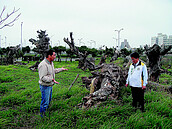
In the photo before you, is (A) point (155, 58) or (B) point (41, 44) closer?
(A) point (155, 58)

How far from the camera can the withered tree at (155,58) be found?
6.88 m

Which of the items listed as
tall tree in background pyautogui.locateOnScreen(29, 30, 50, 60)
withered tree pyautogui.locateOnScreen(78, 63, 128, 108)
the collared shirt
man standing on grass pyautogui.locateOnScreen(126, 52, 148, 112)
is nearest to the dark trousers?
man standing on grass pyautogui.locateOnScreen(126, 52, 148, 112)

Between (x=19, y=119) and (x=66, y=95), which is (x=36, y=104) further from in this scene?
(x=66, y=95)

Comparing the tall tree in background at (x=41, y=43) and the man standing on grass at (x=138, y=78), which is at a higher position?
the tall tree in background at (x=41, y=43)

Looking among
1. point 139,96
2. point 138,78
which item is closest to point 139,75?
point 138,78

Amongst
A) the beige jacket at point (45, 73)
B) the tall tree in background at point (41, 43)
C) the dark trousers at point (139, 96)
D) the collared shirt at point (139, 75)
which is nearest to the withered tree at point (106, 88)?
the dark trousers at point (139, 96)

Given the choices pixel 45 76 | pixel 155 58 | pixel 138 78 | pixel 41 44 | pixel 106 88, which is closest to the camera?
pixel 45 76

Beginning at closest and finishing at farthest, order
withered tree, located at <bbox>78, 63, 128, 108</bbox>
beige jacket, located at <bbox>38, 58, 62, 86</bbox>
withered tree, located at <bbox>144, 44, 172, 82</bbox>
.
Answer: beige jacket, located at <bbox>38, 58, 62, 86</bbox> < withered tree, located at <bbox>78, 63, 128, 108</bbox> < withered tree, located at <bbox>144, 44, 172, 82</bbox>

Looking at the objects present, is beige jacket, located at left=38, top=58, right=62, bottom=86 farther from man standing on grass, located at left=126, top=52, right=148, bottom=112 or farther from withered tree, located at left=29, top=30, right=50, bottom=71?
withered tree, located at left=29, top=30, right=50, bottom=71

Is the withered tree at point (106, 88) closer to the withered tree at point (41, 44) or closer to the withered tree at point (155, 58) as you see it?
the withered tree at point (155, 58)

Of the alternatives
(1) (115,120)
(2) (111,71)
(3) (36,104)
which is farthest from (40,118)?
(2) (111,71)

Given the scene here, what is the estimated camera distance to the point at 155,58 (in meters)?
7.46

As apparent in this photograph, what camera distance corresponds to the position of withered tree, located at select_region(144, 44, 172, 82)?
271 inches

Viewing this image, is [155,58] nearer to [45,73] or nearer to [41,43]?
[45,73]
